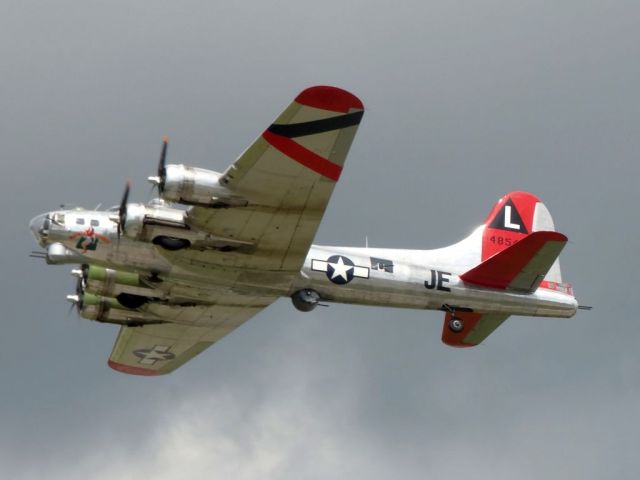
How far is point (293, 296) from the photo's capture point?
31.5 metres

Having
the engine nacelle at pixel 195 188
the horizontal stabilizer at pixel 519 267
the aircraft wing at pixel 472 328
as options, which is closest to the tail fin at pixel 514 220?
the aircraft wing at pixel 472 328

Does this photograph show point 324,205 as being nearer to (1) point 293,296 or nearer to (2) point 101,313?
(1) point 293,296

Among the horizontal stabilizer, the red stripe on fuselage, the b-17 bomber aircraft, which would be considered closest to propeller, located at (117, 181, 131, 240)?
the b-17 bomber aircraft

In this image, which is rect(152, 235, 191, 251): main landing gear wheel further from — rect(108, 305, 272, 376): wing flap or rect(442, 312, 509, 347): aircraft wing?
rect(442, 312, 509, 347): aircraft wing

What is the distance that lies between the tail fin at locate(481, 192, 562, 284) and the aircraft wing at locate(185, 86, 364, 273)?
8304 millimetres

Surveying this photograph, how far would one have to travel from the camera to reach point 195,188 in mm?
27484

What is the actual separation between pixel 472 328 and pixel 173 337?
28.2ft

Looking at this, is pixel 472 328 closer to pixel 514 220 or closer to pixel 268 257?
pixel 514 220

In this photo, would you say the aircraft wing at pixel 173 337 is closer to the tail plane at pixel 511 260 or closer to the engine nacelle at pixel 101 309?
the engine nacelle at pixel 101 309

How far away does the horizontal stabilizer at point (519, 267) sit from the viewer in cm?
3186

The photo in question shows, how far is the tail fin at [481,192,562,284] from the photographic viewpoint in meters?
36.1

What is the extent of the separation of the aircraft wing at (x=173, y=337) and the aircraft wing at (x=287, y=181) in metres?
3.63

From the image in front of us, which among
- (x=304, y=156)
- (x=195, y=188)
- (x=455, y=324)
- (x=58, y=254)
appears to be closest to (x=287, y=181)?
(x=304, y=156)

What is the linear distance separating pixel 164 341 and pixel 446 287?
869 cm
